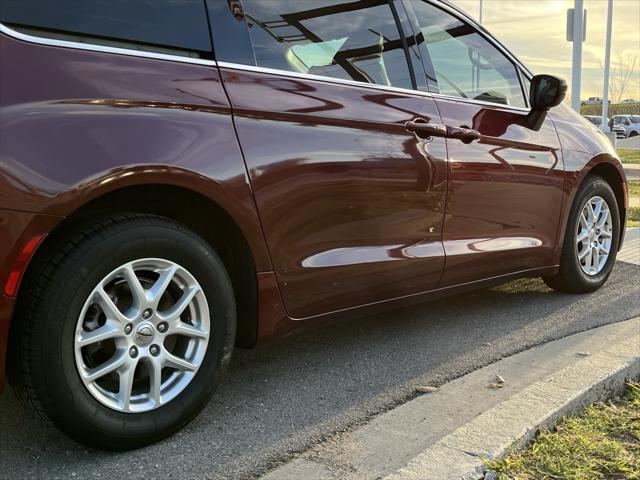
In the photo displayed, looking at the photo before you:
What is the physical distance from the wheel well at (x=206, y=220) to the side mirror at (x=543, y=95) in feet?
6.81

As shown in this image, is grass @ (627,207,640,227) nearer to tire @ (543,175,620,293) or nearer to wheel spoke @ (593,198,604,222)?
tire @ (543,175,620,293)

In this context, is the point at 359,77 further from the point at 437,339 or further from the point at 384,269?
the point at 437,339

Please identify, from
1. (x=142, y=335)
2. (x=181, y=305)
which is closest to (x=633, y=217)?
(x=181, y=305)

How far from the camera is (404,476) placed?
2.13 m

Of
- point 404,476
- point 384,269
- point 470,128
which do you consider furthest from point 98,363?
point 470,128

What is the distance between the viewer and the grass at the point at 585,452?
2213mm

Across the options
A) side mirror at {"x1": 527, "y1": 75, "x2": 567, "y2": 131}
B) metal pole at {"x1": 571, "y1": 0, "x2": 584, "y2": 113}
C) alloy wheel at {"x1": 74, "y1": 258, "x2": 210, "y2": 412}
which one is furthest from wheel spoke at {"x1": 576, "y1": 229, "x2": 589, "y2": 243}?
metal pole at {"x1": 571, "y1": 0, "x2": 584, "y2": 113}

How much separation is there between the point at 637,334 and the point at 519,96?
1473 millimetres

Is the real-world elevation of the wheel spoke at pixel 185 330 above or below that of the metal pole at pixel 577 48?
below

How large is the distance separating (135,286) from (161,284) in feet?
0.31

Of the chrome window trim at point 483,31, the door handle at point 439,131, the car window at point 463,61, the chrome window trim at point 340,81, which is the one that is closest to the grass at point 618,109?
the chrome window trim at point 483,31

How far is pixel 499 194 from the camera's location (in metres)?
3.65

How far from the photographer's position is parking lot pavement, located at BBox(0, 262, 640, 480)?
7.64 feet

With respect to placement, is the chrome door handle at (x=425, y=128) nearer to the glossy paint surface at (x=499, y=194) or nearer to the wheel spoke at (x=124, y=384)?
the glossy paint surface at (x=499, y=194)
